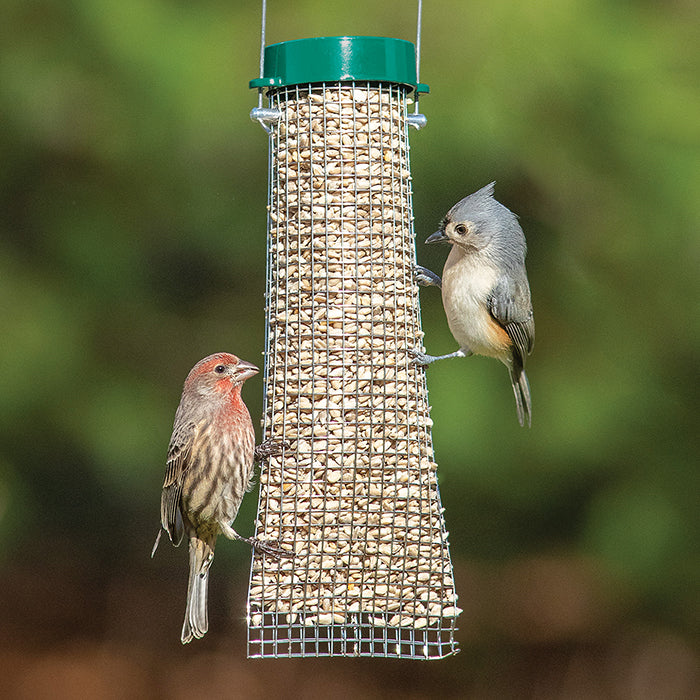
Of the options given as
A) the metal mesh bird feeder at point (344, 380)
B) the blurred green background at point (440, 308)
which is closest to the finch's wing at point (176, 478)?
the metal mesh bird feeder at point (344, 380)

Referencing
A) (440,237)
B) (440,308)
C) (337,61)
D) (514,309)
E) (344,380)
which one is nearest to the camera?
(337,61)

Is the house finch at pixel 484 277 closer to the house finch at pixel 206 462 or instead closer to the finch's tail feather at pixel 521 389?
the finch's tail feather at pixel 521 389

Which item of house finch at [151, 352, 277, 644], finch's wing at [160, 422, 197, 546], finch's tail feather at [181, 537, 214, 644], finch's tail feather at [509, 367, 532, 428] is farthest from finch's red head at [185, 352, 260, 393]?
finch's tail feather at [509, 367, 532, 428]

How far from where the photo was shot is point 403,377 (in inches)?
255

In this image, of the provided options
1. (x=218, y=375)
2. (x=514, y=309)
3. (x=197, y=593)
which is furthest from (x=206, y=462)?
(x=514, y=309)

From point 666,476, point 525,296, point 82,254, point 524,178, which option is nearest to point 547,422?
point 666,476

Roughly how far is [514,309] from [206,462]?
2086 mm

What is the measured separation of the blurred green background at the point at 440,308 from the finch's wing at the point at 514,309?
112 inches

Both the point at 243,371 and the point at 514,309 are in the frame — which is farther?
the point at 514,309

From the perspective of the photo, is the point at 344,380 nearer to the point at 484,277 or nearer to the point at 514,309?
the point at 484,277

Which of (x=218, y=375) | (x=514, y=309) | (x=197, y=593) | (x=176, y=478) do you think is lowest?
(x=197, y=593)

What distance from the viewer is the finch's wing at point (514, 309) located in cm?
732

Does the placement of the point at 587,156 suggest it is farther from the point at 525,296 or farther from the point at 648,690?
the point at 648,690

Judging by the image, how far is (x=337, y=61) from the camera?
6215 mm
